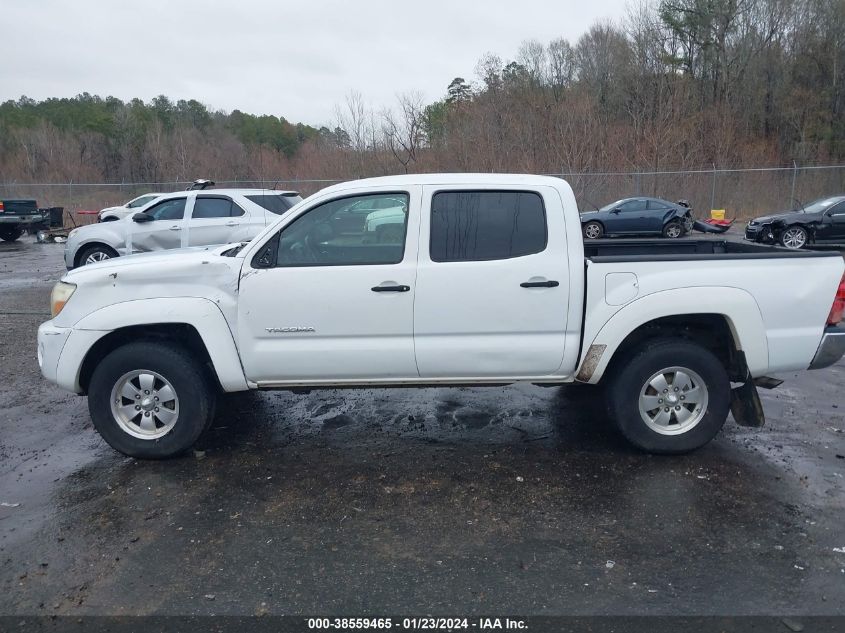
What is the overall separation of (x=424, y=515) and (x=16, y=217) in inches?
943

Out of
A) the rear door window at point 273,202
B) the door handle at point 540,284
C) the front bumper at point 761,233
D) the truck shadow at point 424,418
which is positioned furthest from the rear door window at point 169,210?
the front bumper at point 761,233

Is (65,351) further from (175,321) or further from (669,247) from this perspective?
(669,247)

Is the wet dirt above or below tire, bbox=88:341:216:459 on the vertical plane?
below

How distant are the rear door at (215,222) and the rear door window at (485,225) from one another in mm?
8461

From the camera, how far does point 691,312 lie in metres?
4.76

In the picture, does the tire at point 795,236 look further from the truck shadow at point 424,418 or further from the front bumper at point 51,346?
the front bumper at point 51,346

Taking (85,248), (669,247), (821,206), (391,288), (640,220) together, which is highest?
(821,206)

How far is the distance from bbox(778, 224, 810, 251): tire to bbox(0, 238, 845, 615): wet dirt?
47.0 feet

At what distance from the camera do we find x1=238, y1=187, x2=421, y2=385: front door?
477 cm

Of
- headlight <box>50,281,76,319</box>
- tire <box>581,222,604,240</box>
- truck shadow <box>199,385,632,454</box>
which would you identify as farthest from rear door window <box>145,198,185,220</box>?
tire <box>581,222,604,240</box>

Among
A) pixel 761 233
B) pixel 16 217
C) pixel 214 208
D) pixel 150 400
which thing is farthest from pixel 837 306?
pixel 16 217

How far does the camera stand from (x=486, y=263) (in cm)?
478

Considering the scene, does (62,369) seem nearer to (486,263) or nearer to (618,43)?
(486,263)

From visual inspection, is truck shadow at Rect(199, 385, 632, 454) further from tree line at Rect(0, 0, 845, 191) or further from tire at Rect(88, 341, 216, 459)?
tree line at Rect(0, 0, 845, 191)
